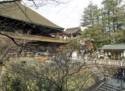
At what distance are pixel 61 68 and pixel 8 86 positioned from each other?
374cm

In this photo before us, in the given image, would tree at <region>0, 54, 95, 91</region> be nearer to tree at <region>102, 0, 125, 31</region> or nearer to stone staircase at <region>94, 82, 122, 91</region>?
stone staircase at <region>94, 82, 122, 91</region>

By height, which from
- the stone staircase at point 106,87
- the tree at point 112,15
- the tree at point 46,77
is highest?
the tree at point 112,15

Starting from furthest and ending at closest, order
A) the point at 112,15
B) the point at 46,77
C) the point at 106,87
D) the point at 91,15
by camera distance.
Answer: the point at 91,15
the point at 112,15
the point at 106,87
the point at 46,77

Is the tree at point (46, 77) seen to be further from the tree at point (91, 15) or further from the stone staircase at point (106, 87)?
the tree at point (91, 15)

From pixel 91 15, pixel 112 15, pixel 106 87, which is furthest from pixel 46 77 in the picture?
pixel 91 15

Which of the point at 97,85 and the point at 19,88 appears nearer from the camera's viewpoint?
the point at 19,88

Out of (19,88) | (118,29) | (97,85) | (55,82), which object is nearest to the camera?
(55,82)

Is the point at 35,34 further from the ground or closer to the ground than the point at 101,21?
closer to the ground

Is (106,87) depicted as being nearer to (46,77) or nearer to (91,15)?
(46,77)

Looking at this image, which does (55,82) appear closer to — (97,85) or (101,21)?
(97,85)

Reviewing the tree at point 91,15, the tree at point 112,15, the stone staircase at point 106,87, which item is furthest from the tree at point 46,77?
the tree at point 91,15

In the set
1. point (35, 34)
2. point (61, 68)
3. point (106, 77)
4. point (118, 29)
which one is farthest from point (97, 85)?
point (118, 29)

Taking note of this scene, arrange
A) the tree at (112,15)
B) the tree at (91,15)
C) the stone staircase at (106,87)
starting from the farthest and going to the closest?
the tree at (91,15), the tree at (112,15), the stone staircase at (106,87)

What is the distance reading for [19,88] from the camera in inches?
446
